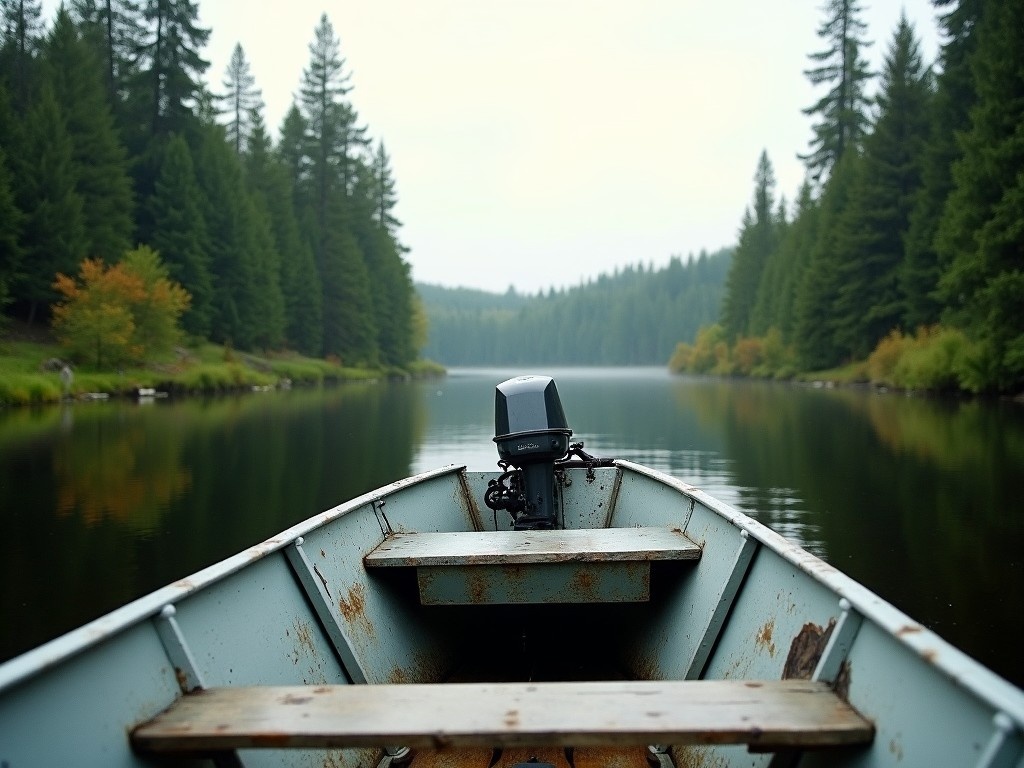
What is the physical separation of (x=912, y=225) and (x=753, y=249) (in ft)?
135

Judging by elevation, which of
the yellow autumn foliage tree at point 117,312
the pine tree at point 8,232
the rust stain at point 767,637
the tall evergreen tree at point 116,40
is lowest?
the rust stain at point 767,637

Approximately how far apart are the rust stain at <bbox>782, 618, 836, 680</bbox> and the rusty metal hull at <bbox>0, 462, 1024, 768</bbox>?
0.01 meters

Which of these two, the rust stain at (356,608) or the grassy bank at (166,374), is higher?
the grassy bank at (166,374)

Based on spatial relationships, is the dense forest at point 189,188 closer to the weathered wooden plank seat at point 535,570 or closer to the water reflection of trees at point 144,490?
the water reflection of trees at point 144,490

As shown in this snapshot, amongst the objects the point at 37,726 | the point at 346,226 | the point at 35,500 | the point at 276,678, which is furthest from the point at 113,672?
the point at 346,226

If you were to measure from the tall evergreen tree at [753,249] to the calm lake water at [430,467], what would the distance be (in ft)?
175

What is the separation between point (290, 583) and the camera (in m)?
3.95

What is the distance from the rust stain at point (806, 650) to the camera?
10.1ft

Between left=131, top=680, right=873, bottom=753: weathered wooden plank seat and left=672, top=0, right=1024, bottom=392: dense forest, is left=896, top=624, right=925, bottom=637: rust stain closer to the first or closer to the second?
left=131, top=680, right=873, bottom=753: weathered wooden plank seat

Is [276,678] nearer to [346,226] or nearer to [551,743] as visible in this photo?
[551,743]

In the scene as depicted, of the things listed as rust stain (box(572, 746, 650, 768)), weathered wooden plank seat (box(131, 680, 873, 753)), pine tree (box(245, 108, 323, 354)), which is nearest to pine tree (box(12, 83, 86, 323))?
pine tree (box(245, 108, 323, 354))

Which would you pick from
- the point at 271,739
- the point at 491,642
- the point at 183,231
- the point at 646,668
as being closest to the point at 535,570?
the point at 646,668

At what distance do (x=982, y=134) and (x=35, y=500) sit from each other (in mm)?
28265

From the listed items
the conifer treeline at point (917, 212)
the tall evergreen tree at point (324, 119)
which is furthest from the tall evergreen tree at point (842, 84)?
the tall evergreen tree at point (324, 119)
